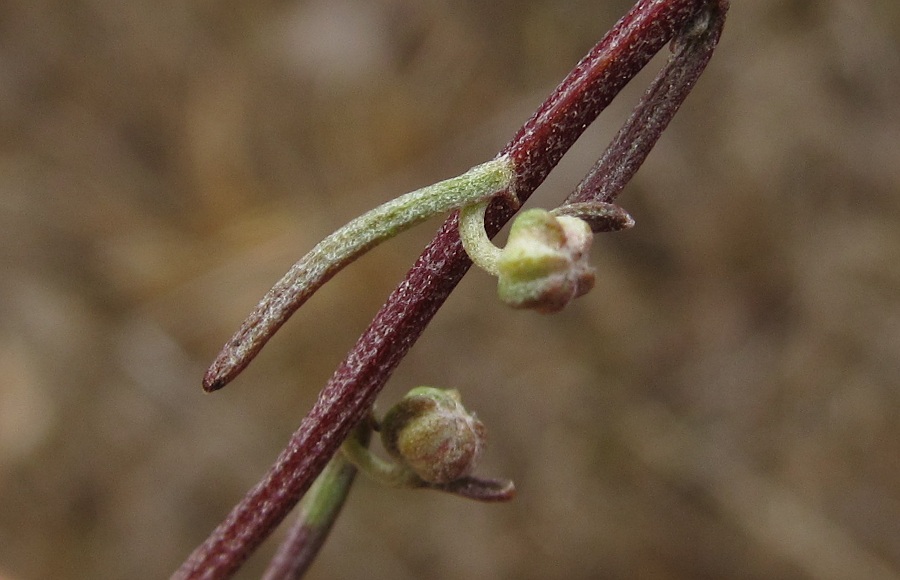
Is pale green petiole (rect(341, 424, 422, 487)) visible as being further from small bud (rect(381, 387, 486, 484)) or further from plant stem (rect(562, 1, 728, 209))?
plant stem (rect(562, 1, 728, 209))

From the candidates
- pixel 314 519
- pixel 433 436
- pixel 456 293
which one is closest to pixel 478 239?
pixel 433 436

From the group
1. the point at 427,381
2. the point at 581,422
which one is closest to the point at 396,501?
the point at 427,381

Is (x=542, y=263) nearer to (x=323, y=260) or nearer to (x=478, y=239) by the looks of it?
(x=478, y=239)

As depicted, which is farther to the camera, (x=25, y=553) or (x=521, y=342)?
(x=521, y=342)

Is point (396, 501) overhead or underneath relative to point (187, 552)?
overhead

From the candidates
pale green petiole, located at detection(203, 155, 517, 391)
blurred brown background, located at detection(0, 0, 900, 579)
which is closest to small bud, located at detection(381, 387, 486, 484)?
pale green petiole, located at detection(203, 155, 517, 391)

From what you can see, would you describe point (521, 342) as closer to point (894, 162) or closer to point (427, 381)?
point (427, 381)

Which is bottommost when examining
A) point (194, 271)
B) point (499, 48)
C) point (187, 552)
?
point (187, 552)
